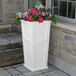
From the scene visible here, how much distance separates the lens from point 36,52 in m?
3.71

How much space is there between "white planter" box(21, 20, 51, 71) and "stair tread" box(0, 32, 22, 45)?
54 centimetres

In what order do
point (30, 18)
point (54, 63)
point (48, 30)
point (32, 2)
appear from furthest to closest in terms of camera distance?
point (32, 2) < point (54, 63) < point (48, 30) < point (30, 18)

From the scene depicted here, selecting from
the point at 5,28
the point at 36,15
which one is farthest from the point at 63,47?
the point at 5,28

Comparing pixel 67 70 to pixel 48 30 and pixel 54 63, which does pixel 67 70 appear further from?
pixel 48 30

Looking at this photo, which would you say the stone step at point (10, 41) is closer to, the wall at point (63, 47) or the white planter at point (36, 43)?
the white planter at point (36, 43)

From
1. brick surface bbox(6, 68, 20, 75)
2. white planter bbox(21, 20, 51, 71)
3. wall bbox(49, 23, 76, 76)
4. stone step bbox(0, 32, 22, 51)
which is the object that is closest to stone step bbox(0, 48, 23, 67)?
stone step bbox(0, 32, 22, 51)

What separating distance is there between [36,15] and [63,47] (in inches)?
30.7

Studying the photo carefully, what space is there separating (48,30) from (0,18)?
189 centimetres

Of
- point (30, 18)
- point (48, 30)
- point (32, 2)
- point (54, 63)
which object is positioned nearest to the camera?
point (30, 18)

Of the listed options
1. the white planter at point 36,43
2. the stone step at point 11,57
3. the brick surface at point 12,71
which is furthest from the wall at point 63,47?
the brick surface at point 12,71

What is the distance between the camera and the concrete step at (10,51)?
408 centimetres

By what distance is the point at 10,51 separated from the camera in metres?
4.16

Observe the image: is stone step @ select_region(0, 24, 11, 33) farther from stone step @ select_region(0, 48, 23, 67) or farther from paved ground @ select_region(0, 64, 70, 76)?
paved ground @ select_region(0, 64, 70, 76)

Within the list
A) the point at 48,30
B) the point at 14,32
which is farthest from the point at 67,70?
the point at 14,32
